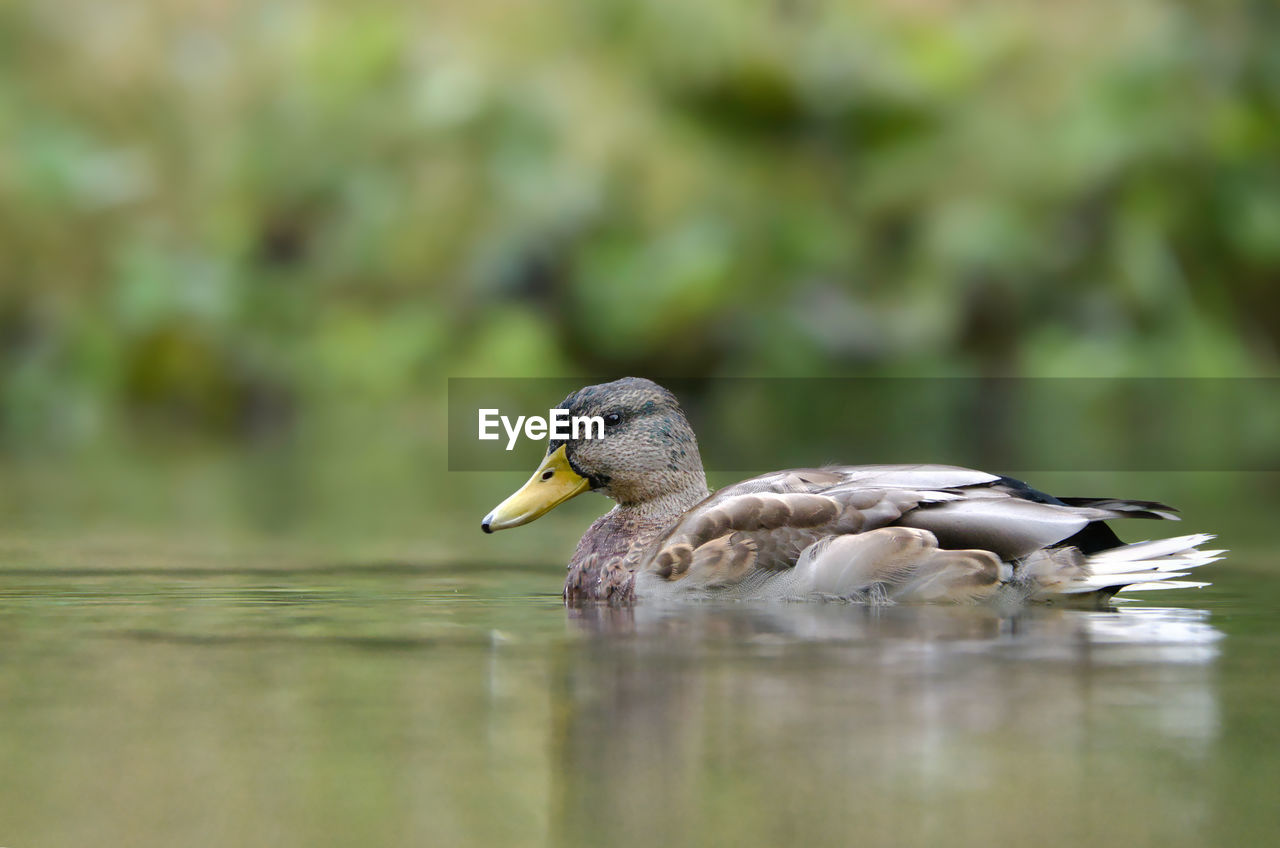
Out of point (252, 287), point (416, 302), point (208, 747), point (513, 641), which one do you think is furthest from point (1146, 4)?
point (208, 747)

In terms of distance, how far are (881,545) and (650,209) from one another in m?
9.47

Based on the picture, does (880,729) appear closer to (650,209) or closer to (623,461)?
(623,461)

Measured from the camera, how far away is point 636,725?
345 centimetres

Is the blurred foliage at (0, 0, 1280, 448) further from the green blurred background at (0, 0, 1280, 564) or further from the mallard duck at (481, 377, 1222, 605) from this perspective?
the mallard duck at (481, 377, 1222, 605)

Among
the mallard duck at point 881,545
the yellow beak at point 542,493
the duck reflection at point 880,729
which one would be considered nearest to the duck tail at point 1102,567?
the mallard duck at point 881,545

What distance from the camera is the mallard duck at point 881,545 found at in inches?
199

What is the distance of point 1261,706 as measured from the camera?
3.64m

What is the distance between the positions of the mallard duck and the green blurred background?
7.49m

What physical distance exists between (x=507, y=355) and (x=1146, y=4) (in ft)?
18.7

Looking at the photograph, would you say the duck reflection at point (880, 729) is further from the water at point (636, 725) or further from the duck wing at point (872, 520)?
the duck wing at point (872, 520)

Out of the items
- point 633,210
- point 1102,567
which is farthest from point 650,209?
point 1102,567

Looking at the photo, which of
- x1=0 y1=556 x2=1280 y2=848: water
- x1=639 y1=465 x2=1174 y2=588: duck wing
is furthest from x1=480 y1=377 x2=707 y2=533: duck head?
x1=0 y1=556 x2=1280 y2=848: water

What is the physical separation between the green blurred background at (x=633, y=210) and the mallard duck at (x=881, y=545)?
24.6ft

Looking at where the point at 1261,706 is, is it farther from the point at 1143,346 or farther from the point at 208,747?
the point at 1143,346
